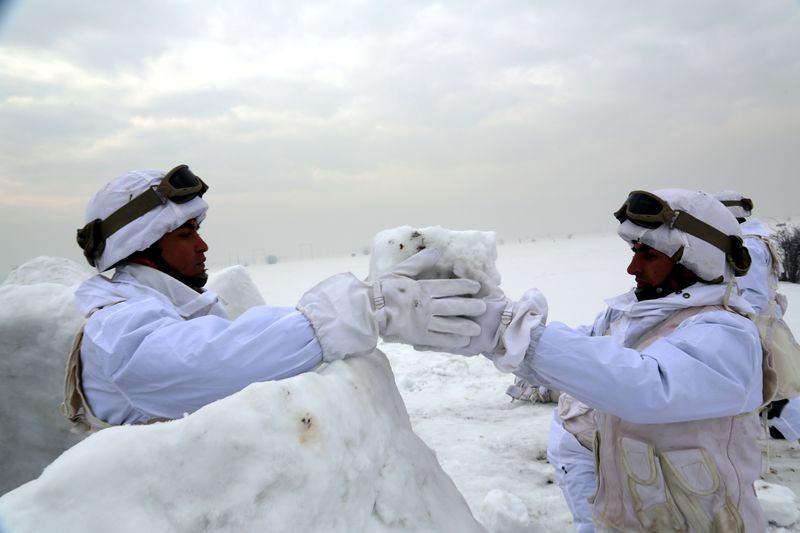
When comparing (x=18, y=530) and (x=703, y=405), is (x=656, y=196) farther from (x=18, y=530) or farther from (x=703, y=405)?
(x=18, y=530)

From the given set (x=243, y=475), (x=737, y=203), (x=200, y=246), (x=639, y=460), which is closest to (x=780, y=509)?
(x=639, y=460)

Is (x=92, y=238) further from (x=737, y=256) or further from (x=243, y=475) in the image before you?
(x=737, y=256)

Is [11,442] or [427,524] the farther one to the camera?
[11,442]

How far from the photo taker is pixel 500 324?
205cm

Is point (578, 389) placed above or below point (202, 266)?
below

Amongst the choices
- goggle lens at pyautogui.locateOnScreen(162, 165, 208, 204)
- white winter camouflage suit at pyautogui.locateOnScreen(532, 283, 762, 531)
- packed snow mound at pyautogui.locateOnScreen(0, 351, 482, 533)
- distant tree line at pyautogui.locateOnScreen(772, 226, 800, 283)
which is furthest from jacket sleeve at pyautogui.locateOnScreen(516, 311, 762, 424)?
distant tree line at pyautogui.locateOnScreen(772, 226, 800, 283)

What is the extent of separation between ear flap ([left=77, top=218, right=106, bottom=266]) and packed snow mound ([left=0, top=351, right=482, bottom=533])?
1250 mm

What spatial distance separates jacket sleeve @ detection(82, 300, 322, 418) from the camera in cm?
172

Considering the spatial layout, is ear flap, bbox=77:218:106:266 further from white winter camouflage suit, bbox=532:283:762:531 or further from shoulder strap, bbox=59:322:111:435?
white winter camouflage suit, bbox=532:283:762:531

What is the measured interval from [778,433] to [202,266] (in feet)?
16.0

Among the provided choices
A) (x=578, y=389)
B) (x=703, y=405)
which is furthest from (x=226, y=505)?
(x=703, y=405)

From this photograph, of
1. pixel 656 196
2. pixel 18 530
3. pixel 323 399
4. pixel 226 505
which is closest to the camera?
pixel 18 530

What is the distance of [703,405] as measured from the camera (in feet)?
6.90

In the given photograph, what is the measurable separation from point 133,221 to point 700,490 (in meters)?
2.61
